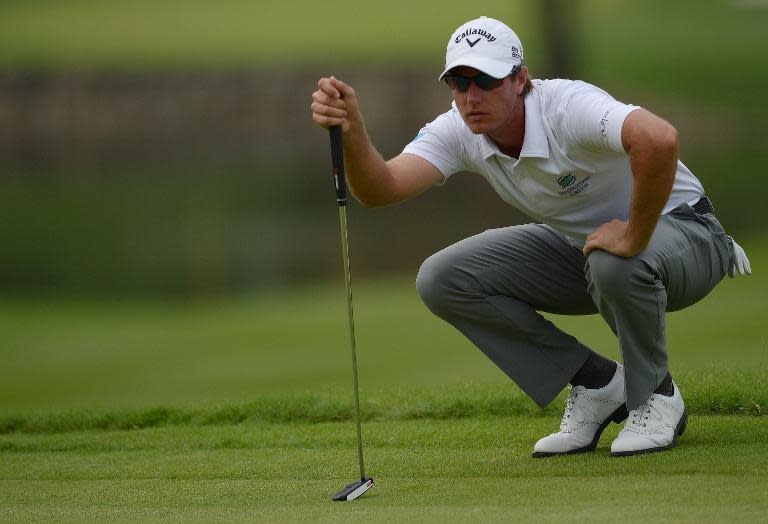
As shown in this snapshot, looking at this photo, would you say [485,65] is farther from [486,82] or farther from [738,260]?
[738,260]

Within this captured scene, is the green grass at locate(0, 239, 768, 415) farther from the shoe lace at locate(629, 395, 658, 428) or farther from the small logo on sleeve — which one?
the small logo on sleeve

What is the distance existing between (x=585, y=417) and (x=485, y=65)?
0.81m

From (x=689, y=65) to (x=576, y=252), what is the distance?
4.87 meters

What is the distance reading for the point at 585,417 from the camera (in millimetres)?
2766

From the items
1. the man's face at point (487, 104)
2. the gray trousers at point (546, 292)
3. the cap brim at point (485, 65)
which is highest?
the cap brim at point (485, 65)

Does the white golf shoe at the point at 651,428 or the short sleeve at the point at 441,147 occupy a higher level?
the short sleeve at the point at 441,147

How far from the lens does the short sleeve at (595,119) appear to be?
245 cm

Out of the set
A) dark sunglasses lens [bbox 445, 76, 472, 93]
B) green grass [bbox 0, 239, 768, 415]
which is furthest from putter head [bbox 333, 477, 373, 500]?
green grass [bbox 0, 239, 768, 415]

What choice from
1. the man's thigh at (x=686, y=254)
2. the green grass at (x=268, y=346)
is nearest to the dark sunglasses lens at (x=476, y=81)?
the man's thigh at (x=686, y=254)

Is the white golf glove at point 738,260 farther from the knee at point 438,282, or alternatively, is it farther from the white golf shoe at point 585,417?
the knee at point 438,282

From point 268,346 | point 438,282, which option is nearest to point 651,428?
point 438,282

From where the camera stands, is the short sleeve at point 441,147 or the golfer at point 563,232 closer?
the golfer at point 563,232

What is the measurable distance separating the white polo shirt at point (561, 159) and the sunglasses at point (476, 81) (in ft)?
0.32

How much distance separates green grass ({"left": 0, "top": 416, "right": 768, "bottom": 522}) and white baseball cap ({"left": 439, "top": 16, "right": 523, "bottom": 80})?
2.73 ft
